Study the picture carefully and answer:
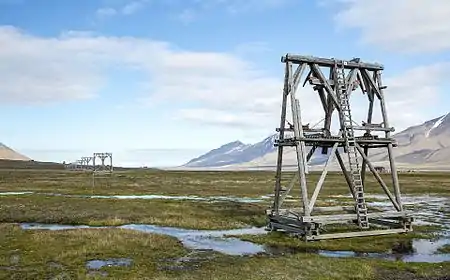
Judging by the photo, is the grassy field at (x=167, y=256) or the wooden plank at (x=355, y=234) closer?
the grassy field at (x=167, y=256)

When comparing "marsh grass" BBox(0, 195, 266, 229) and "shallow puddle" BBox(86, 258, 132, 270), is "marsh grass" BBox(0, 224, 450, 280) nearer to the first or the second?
"shallow puddle" BBox(86, 258, 132, 270)

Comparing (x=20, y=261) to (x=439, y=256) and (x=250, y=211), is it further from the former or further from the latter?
(x=250, y=211)

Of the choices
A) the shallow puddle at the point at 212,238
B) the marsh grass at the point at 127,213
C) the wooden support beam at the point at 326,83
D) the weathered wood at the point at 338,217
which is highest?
the wooden support beam at the point at 326,83

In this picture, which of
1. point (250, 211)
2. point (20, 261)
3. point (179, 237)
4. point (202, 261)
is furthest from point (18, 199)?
point (202, 261)

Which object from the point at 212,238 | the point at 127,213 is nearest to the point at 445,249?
the point at 212,238

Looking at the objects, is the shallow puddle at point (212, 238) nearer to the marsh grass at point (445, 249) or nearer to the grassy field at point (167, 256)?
the grassy field at point (167, 256)

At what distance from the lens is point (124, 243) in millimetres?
26422

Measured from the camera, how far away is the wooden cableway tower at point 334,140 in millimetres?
28328

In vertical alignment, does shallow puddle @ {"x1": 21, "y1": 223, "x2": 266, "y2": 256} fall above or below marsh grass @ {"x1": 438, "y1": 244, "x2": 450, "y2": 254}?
above

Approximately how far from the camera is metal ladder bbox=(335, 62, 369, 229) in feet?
96.4

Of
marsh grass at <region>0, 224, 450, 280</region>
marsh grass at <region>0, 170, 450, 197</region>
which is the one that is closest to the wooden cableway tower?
Result: marsh grass at <region>0, 224, 450, 280</region>

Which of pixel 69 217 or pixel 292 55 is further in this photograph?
pixel 69 217

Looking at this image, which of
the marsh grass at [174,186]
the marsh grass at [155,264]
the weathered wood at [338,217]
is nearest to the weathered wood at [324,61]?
the weathered wood at [338,217]

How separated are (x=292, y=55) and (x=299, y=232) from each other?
11.0 m
